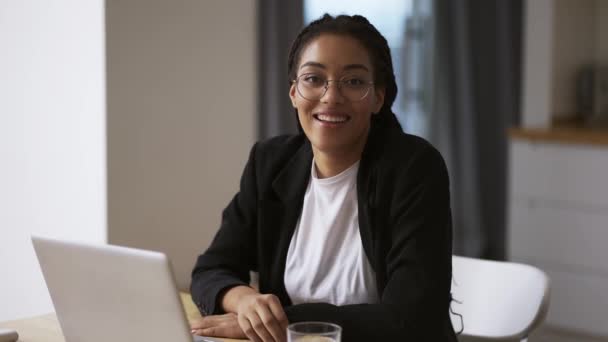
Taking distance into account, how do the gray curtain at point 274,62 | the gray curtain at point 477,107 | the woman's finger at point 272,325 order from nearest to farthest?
the woman's finger at point 272,325
the gray curtain at point 274,62
the gray curtain at point 477,107

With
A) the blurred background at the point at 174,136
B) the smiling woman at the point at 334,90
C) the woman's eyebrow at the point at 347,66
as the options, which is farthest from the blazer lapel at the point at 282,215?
the blurred background at the point at 174,136

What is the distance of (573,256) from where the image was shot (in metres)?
3.90

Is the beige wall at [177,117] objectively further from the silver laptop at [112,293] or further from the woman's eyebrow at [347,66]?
the silver laptop at [112,293]

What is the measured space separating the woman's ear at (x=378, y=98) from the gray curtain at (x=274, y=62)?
155 centimetres

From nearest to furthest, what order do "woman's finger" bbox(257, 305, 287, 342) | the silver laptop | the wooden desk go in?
1. the silver laptop
2. "woman's finger" bbox(257, 305, 287, 342)
3. the wooden desk

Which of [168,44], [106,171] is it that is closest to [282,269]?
[106,171]

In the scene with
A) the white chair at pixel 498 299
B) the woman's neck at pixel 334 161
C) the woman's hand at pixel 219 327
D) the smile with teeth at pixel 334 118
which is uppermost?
the smile with teeth at pixel 334 118

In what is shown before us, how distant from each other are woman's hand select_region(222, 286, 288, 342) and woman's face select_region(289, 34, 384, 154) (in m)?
0.36

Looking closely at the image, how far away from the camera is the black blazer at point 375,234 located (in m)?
1.59

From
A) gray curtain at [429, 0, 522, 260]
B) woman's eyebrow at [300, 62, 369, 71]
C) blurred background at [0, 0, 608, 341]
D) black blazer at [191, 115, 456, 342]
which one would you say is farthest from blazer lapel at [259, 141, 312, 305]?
gray curtain at [429, 0, 522, 260]

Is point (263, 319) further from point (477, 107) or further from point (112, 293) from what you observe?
point (477, 107)

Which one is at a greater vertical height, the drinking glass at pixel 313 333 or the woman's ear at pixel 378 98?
the woman's ear at pixel 378 98

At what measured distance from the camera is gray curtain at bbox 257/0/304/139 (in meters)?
3.39

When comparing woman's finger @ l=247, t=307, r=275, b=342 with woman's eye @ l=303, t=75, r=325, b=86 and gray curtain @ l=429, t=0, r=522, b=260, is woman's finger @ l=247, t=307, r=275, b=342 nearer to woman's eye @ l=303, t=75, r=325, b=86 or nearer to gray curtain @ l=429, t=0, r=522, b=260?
woman's eye @ l=303, t=75, r=325, b=86
